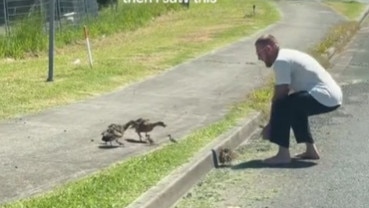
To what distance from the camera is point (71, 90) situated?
14203mm

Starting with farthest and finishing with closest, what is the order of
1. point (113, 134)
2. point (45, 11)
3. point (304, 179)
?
point (45, 11)
point (113, 134)
point (304, 179)

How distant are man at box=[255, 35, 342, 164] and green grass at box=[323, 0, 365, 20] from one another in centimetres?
2652

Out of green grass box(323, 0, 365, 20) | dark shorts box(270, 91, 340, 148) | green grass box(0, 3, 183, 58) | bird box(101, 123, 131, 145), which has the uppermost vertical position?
dark shorts box(270, 91, 340, 148)

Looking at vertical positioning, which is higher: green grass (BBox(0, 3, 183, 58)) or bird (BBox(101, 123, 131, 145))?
bird (BBox(101, 123, 131, 145))

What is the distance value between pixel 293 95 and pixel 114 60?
9255 mm

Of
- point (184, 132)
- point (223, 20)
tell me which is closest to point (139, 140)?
point (184, 132)

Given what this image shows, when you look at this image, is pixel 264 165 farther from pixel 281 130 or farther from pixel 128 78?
pixel 128 78

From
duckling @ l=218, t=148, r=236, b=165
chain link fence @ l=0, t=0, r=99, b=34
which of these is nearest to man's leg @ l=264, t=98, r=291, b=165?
duckling @ l=218, t=148, r=236, b=165

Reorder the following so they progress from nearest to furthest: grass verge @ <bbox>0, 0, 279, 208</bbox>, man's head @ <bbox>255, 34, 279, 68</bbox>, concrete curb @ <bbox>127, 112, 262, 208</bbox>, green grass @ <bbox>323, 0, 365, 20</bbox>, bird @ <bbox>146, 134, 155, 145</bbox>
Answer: concrete curb @ <bbox>127, 112, 262, 208</bbox>
grass verge @ <bbox>0, 0, 279, 208</bbox>
man's head @ <bbox>255, 34, 279, 68</bbox>
bird @ <bbox>146, 134, 155, 145</bbox>
green grass @ <bbox>323, 0, 365, 20</bbox>

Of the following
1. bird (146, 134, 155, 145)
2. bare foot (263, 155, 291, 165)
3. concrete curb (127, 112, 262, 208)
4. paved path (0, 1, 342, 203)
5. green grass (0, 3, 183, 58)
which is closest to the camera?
concrete curb (127, 112, 262, 208)

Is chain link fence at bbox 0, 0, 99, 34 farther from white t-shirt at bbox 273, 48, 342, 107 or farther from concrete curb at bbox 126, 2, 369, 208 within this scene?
white t-shirt at bbox 273, 48, 342, 107

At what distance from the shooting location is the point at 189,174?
8805 millimetres

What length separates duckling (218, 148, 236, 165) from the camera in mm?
9784

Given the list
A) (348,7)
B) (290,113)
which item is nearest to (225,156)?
(290,113)
